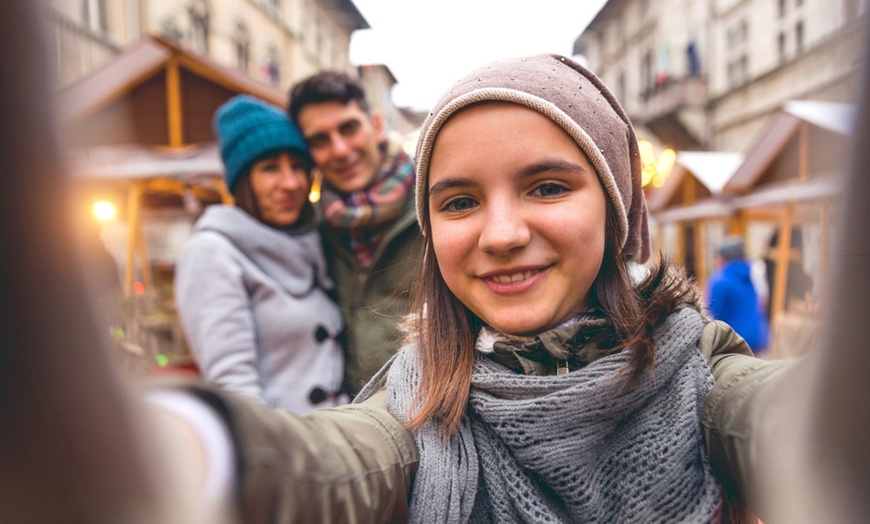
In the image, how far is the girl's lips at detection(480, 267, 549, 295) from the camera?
32.6 inches

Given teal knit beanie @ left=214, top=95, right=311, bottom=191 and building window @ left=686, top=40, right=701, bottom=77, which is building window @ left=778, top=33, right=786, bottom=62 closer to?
building window @ left=686, top=40, right=701, bottom=77

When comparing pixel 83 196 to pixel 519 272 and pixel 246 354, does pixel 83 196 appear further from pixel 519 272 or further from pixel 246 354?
pixel 246 354

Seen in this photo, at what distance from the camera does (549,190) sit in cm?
82

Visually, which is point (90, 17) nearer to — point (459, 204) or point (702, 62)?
point (459, 204)

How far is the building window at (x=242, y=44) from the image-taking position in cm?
1236

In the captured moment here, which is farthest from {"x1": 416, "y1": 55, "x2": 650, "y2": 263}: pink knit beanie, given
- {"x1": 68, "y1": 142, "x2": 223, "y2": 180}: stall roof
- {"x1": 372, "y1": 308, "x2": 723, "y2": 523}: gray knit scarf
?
{"x1": 68, "y1": 142, "x2": 223, "y2": 180}: stall roof

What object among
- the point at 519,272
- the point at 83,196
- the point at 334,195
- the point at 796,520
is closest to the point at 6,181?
the point at 83,196

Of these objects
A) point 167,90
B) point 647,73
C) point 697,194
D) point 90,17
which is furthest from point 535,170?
point 647,73

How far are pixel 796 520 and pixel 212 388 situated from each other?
461mm

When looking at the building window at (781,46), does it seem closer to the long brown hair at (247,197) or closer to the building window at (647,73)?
the building window at (647,73)

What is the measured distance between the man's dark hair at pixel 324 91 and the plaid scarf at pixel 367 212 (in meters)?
0.29

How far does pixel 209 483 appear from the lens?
0.37 m

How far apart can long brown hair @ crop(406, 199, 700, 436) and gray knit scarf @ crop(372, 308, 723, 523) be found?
1.0 inches

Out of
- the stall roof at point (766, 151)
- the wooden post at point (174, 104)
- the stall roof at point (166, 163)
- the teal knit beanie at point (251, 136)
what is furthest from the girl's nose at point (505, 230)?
the stall roof at point (766, 151)
